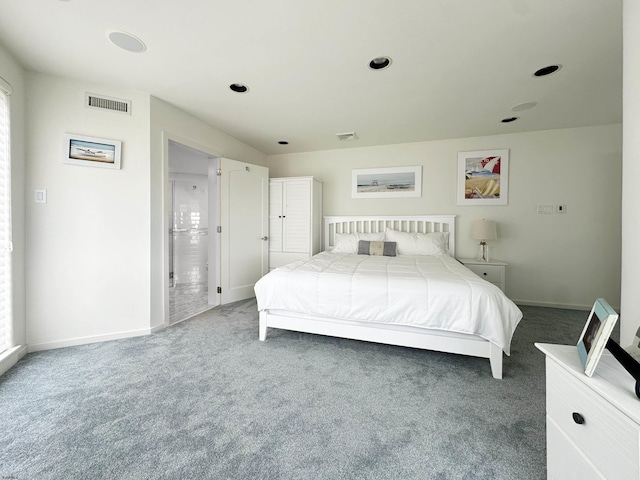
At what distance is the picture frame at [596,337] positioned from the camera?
72 cm

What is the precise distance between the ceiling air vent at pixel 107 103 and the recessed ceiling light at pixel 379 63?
233cm

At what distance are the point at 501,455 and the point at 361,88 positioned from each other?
2785 millimetres

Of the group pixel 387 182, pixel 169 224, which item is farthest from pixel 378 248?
pixel 169 224

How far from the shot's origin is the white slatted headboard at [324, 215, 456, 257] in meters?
3.76

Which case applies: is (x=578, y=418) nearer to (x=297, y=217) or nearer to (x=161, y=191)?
(x=161, y=191)

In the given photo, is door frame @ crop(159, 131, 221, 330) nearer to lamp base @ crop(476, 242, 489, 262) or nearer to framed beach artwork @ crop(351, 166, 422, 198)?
framed beach artwork @ crop(351, 166, 422, 198)

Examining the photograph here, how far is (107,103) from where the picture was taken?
2.35 metres

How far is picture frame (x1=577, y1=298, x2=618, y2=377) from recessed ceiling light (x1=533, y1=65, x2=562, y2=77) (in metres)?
2.22

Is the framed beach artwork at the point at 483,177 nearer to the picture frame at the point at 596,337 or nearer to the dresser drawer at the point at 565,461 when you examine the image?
the picture frame at the point at 596,337

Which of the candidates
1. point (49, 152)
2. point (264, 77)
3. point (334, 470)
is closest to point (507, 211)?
point (264, 77)

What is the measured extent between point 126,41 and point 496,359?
348cm

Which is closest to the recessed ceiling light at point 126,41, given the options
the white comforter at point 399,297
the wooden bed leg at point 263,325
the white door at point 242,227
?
the white door at point 242,227

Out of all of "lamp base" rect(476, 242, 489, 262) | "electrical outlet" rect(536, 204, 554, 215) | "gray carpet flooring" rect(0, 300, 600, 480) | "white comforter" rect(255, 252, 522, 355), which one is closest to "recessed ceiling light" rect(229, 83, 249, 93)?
"white comforter" rect(255, 252, 522, 355)

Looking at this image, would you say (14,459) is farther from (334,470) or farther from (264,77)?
(264,77)
